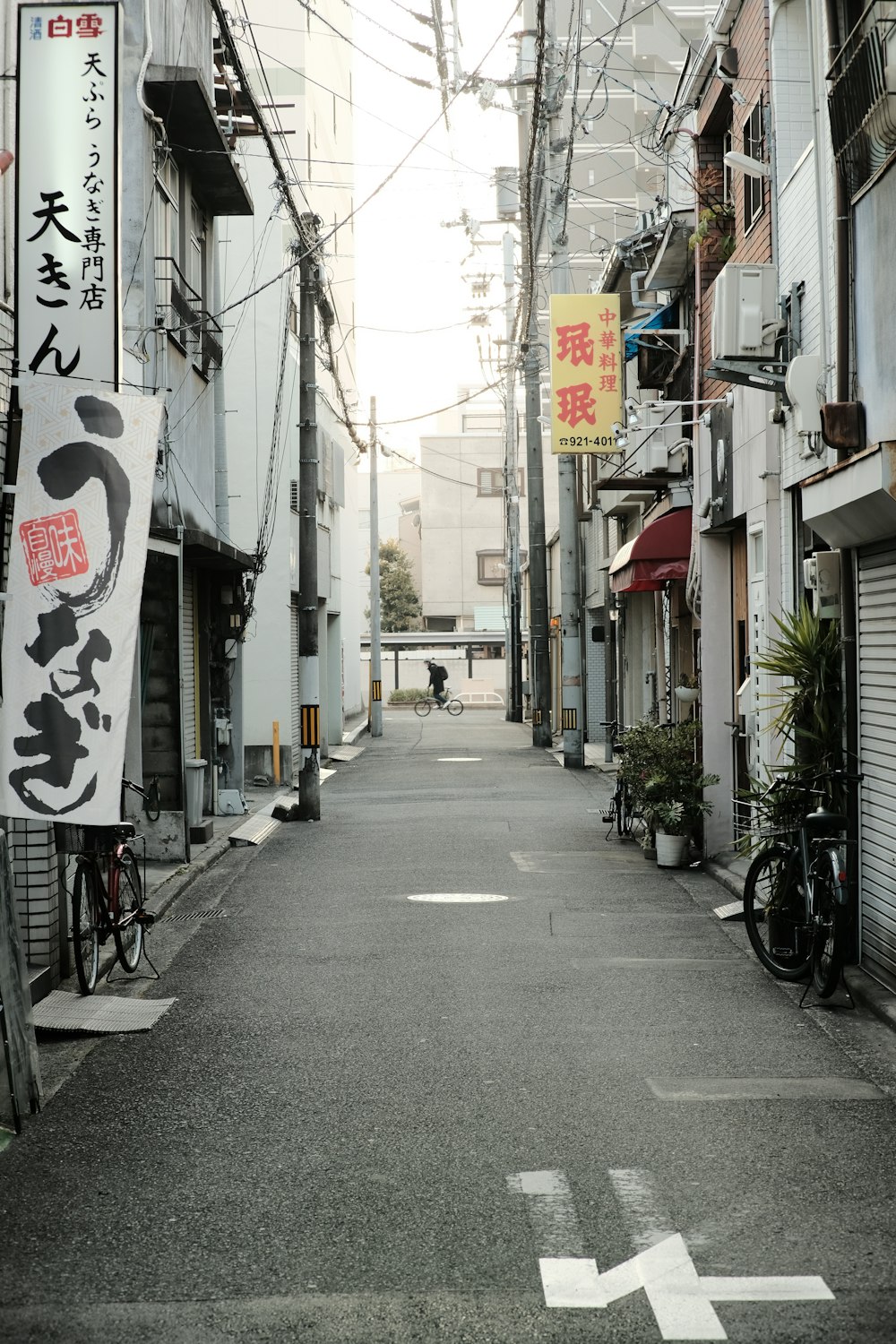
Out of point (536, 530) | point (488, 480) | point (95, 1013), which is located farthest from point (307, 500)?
point (488, 480)

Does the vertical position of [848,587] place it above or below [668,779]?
above

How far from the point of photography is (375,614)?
4234 cm

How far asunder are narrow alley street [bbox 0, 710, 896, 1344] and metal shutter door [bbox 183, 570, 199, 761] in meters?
6.42

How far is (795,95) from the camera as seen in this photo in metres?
11.8

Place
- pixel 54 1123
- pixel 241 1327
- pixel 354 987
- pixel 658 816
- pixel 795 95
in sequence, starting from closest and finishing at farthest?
pixel 241 1327
pixel 54 1123
pixel 354 987
pixel 795 95
pixel 658 816

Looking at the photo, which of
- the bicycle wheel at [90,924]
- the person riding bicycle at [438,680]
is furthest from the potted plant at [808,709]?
the person riding bicycle at [438,680]

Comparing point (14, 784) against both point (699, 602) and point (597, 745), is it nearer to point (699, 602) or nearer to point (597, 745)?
point (699, 602)

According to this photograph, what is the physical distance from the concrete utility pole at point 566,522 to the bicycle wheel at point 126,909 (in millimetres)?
18418

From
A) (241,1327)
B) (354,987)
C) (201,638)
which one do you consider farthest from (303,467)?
(241,1327)

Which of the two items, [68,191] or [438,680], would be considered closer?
[68,191]

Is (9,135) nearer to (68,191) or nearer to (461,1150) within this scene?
(68,191)

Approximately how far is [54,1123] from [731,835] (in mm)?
9643

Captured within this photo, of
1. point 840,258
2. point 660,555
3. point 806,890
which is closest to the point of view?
point 806,890

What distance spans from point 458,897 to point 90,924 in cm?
430
